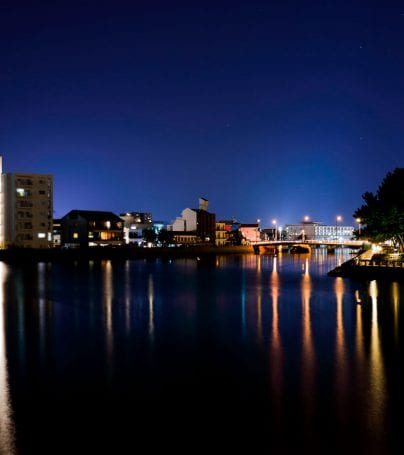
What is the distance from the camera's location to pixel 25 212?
186 feet

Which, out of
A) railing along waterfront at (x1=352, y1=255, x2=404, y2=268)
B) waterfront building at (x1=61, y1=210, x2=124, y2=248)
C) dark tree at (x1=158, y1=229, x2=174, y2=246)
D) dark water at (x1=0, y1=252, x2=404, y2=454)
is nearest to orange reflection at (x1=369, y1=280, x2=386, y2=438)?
dark water at (x1=0, y1=252, x2=404, y2=454)

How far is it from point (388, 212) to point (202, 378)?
29.5 m

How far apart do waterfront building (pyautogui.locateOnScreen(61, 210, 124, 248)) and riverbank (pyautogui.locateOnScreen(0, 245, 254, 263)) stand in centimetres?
557

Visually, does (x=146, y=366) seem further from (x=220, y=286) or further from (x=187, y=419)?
(x=220, y=286)

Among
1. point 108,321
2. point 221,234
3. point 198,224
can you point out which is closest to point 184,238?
point 198,224

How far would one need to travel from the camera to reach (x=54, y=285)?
3042cm

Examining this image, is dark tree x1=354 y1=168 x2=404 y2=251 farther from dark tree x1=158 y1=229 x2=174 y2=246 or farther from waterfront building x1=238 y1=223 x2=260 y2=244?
waterfront building x1=238 y1=223 x2=260 y2=244

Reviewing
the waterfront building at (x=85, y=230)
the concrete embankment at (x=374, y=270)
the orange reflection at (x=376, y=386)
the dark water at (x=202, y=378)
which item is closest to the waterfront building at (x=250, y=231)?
the waterfront building at (x=85, y=230)

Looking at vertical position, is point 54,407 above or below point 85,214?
below

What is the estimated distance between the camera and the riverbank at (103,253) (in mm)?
51544

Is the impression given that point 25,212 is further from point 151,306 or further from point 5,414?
point 5,414

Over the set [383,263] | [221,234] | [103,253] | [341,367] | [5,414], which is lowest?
[341,367]

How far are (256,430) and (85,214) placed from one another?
207 ft

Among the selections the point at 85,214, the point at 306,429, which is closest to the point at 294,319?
the point at 306,429
